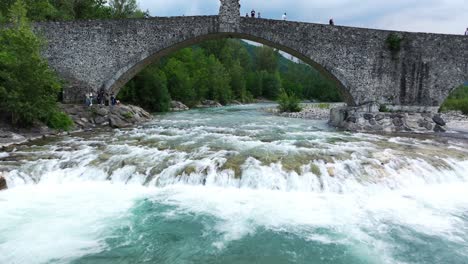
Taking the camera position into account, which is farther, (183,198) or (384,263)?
(183,198)

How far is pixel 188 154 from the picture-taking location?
9844mm

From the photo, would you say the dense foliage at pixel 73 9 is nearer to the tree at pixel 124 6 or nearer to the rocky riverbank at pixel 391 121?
the tree at pixel 124 6

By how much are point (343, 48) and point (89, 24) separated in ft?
43.1

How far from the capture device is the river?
5.12m

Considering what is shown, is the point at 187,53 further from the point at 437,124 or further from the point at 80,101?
the point at 437,124

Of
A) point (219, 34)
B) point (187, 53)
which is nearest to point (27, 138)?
point (219, 34)

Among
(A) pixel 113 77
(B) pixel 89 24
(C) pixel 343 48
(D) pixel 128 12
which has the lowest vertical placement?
(A) pixel 113 77

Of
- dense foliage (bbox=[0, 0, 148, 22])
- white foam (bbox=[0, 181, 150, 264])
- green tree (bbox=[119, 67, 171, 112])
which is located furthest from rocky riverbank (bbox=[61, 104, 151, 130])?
white foam (bbox=[0, 181, 150, 264])

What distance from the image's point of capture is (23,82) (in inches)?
488

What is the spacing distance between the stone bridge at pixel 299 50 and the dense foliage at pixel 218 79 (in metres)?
7.63

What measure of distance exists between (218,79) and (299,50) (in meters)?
26.9

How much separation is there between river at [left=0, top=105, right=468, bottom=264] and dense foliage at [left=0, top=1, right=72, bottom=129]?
2.07 metres

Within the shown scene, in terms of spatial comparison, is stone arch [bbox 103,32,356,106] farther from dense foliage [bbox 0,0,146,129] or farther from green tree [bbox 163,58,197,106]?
green tree [bbox 163,58,197,106]

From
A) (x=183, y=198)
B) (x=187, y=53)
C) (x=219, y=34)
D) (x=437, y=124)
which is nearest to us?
(x=183, y=198)
